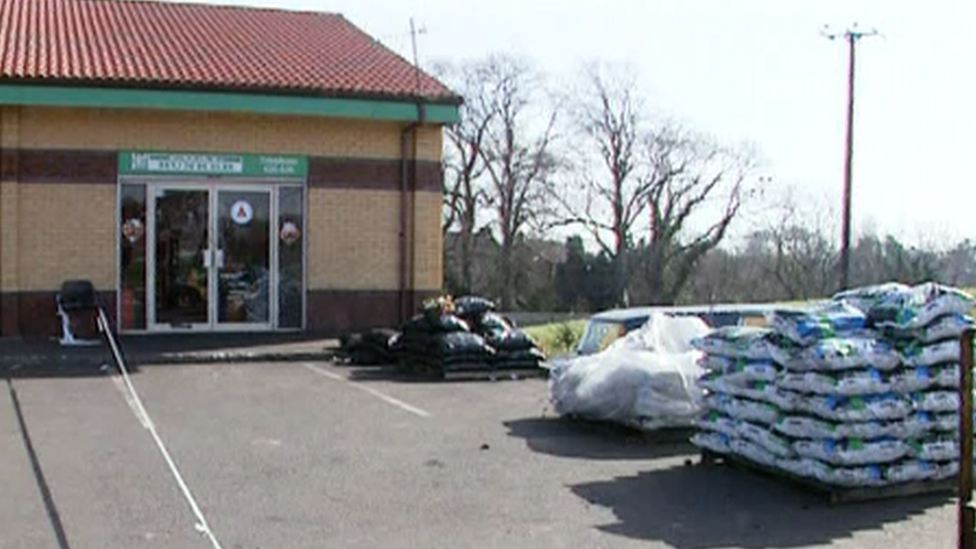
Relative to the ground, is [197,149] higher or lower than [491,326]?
higher

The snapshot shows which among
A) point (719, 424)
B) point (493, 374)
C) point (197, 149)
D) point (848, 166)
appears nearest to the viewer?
point (719, 424)

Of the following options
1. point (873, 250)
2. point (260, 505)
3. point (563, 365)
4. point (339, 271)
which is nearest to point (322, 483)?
point (260, 505)

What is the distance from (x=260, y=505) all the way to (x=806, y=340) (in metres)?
4.23

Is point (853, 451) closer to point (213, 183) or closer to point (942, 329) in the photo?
point (942, 329)

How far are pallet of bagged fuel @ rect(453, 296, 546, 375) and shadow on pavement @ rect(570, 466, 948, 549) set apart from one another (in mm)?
6089

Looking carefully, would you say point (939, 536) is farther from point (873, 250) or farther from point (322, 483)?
point (873, 250)

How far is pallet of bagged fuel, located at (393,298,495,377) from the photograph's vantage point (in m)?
14.9

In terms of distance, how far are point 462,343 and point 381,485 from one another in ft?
21.2

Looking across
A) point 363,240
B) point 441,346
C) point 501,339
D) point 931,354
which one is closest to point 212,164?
point 363,240

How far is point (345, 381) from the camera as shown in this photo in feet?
48.0

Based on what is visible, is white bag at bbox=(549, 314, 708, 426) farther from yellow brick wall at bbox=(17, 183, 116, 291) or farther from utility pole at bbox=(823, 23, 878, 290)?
utility pole at bbox=(823, 23, 878, 290)

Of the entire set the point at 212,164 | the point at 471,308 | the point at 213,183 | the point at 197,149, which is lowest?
the point at 471,308

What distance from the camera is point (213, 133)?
18594 millimetres

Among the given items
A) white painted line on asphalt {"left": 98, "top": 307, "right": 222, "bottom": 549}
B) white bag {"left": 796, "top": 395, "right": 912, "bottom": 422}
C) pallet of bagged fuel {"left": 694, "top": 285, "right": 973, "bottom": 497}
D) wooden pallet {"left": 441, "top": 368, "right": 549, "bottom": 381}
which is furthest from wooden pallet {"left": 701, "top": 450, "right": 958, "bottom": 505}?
wooden pallet {"left": 441, "top": 368, "right": 549, "bottom": 381}
